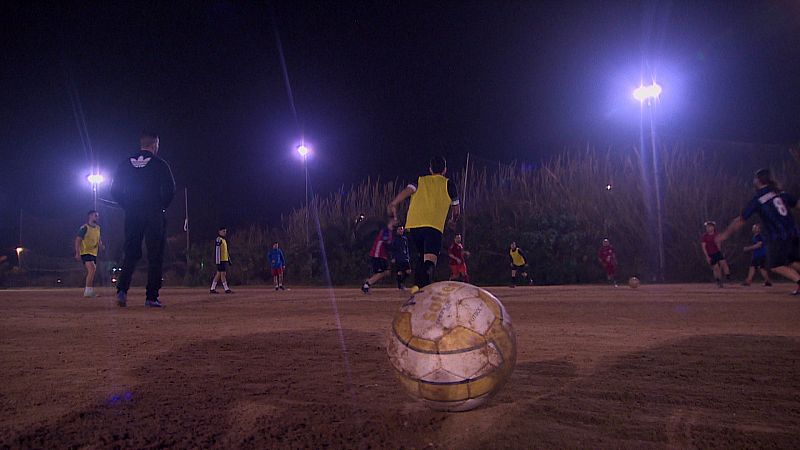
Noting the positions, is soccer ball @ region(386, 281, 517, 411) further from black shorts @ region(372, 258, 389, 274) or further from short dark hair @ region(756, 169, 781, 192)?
black shorts @ region(372, 258, 389, 274)

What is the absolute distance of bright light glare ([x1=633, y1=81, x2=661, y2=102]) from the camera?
19891 mm

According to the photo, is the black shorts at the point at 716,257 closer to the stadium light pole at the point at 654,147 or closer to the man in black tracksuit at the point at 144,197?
the stadium light pole at the point at 654,147

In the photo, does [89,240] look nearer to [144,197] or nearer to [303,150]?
[144,197]

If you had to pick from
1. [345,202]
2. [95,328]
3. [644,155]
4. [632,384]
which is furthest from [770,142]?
[95,328]

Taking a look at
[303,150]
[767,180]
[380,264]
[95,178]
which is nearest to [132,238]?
[380,264]

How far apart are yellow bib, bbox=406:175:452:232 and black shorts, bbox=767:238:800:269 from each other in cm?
628

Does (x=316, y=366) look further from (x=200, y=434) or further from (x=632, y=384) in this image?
(x=632, y=384)

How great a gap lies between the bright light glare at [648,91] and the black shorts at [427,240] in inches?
676

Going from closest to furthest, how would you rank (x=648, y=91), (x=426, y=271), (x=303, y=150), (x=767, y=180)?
(x=426, y=271) < (x=767, y=180) < (x=648, y=91) < (x=303, y=150)

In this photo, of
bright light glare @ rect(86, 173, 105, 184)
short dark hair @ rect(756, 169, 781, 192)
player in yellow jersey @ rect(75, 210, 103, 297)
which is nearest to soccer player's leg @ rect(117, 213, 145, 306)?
player in yellow jersey @ rect(75, 210, 103, 297)

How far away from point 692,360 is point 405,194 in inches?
155

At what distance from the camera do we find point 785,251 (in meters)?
8.59

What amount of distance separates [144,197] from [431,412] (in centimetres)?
683

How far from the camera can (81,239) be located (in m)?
12.2
